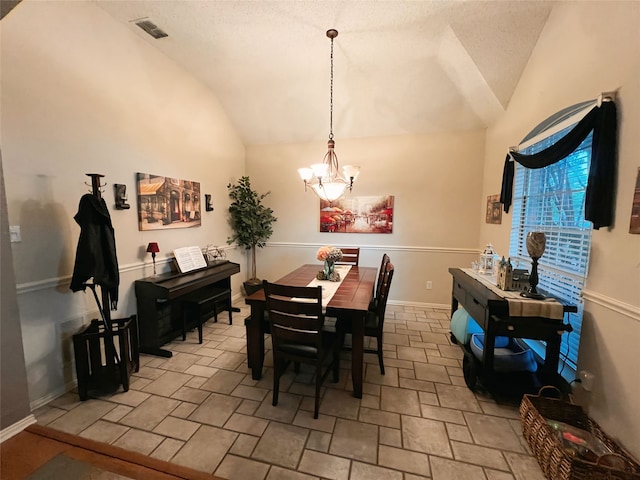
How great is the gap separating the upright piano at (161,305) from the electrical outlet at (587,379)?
3399 mm

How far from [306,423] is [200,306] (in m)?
1.84

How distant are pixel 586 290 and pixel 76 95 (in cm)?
423

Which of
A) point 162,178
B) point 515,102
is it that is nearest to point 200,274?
point 162,178

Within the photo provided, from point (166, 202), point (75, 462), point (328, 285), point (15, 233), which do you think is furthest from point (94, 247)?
point (328, 285)

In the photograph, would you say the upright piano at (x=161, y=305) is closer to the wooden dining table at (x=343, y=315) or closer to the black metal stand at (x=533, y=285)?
the wooden dining table at (x=343, y=315)

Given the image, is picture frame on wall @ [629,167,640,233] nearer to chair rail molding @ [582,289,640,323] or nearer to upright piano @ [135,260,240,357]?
chair rail molding @ [582,289,640,323]

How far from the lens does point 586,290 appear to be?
181 centimetres

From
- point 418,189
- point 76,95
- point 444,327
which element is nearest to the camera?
point 76,95

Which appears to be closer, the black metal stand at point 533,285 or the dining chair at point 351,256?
the black metal stand at point 533,285

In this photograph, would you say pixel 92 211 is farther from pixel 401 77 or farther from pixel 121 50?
pixel 401 77

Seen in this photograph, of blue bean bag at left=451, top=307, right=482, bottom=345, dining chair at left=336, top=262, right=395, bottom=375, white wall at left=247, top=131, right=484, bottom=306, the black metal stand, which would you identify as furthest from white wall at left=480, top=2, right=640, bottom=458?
white wall at left=247, top=131, right=484, bottom=306

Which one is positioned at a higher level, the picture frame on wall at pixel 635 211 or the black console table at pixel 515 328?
the picture frame on wall at pixel 635 211

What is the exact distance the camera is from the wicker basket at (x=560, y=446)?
127cm

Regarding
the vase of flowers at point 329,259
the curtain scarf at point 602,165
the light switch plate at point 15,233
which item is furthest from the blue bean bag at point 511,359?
the light switch plate at point 15,233
